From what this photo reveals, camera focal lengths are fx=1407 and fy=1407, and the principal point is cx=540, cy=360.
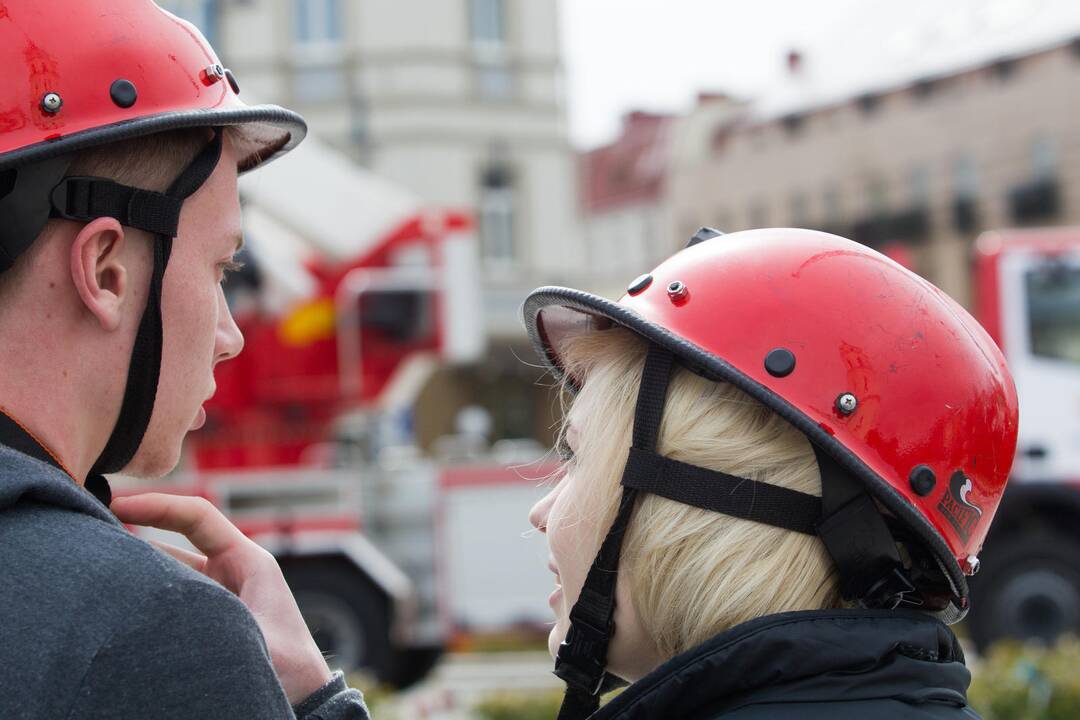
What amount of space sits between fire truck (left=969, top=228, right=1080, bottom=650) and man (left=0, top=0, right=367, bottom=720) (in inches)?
295

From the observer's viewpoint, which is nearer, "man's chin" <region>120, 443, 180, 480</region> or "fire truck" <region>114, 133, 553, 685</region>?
"man's chin" <region>120, 443, 180, 480</region>

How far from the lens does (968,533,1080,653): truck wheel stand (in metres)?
8.49

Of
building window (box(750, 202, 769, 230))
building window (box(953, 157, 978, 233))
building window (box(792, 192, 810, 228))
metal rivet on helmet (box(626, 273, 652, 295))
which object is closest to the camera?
metal rivet on helmet (box(626, 273, 652, 295))

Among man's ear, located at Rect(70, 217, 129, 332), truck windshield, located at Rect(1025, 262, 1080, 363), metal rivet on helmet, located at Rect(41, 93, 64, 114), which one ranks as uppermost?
metal rivet on helmet, located at Rect(41, 93, 64, 114)

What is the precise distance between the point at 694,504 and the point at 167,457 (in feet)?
2.26

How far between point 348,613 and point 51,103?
22.8ft

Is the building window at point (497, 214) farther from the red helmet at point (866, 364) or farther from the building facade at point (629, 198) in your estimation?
the red helmet at point (866, 364)

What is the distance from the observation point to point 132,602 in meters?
1.33

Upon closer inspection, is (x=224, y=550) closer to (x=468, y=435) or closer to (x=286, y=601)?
(x=286, y=601)

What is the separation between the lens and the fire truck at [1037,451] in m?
8.53

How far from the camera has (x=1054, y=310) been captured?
8734 millimetres

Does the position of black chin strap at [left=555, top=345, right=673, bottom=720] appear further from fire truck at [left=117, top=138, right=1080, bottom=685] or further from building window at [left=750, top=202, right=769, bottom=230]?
building window at [left=750, top=202, right=769, bottom=230]

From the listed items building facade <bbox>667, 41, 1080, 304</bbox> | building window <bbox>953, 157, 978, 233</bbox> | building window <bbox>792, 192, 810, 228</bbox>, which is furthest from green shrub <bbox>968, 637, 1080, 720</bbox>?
building window <bbox>792, 192, 810, 228</bbox>

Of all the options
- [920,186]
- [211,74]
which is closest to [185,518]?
[211,74]
